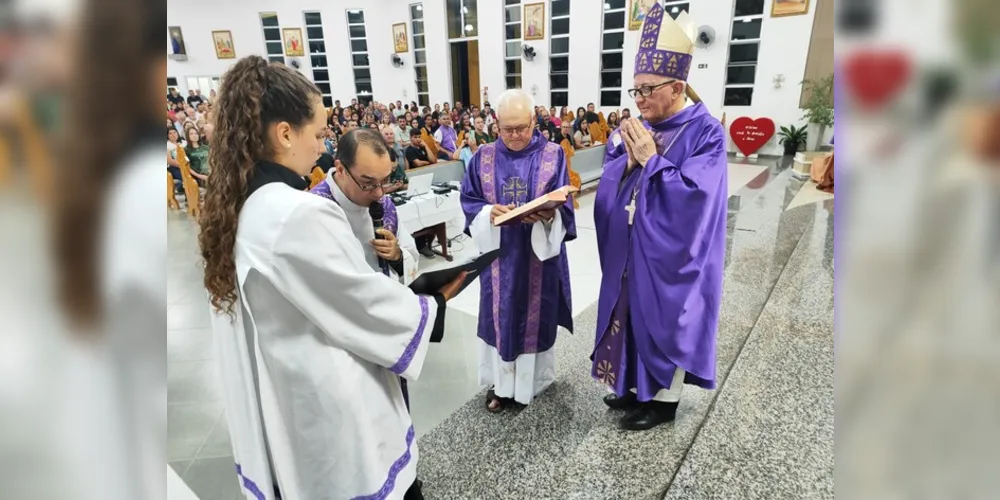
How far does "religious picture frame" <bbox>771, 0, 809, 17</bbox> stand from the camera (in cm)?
1131

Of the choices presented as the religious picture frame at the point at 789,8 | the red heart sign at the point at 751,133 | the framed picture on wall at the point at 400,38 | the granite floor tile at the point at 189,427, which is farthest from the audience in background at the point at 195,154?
the religious picture frame at the point at 789,8

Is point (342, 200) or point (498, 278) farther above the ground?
point (342, 200)

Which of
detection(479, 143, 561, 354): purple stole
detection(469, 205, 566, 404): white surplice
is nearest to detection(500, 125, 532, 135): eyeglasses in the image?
detection(479, 143, 561, 354): purple stole

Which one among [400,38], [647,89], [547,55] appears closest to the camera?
[647,89]

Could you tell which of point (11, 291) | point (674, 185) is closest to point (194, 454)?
→ point (674, 185)

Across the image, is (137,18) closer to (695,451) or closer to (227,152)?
(227,152)

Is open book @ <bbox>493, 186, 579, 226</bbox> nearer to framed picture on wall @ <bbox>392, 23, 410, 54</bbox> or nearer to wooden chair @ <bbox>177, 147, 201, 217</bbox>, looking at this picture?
wooden chair @ <bbox>177, 147, 201, 217</bbox>

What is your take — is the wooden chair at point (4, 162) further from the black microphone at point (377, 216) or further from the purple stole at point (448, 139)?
the purple stole at point (448, 139)

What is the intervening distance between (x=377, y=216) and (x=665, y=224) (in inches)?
42.1

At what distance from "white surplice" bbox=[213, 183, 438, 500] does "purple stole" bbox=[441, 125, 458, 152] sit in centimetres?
876

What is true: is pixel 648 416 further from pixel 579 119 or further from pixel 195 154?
pixel 579 119

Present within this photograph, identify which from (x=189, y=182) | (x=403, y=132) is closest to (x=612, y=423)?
(x=189, y=182)

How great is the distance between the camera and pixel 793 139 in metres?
11.5

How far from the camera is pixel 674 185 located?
6.27ft
